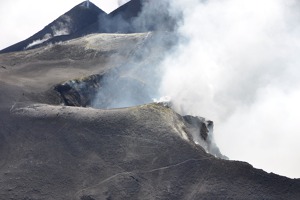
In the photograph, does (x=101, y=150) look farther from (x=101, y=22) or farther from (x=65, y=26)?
(x=65, y=26)

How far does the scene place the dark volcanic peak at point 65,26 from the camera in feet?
428

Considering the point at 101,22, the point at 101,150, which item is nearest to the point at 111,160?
the point at 101,150

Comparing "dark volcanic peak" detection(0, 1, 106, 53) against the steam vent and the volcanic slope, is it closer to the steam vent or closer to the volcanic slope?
the steam vent

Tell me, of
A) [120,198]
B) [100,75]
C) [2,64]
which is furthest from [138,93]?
[120,198]

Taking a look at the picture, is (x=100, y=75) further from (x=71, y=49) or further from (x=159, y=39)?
(x=159, y=39)

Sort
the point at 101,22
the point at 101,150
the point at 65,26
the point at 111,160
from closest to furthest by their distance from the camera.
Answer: the point at 111,160, the point at 101,150, the point at 101,22, the point at 65,26

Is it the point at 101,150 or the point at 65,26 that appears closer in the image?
the point at 101,150

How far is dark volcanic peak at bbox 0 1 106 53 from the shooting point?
428 feet

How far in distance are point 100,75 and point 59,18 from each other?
64756mm

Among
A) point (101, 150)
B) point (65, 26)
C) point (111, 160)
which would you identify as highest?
point (65, 26)

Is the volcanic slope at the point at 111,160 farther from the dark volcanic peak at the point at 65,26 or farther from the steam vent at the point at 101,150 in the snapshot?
the dark volcanic peak at the point at 65,26

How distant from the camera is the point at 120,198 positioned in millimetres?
47375

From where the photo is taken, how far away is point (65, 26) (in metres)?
138

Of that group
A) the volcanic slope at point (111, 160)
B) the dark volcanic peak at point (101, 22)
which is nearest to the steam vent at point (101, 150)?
the volcanic slope at point (111, 160)
